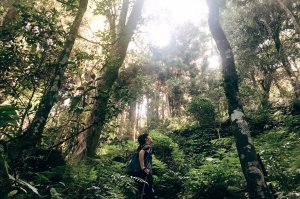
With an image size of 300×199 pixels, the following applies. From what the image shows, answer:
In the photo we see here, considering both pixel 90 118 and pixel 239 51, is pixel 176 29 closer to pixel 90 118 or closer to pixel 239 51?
pixel 239 51

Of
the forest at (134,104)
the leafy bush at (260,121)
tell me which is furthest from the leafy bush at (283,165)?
the leafy bush at (260,121)

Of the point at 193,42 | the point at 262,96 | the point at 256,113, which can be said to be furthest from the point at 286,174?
the point at 193,42

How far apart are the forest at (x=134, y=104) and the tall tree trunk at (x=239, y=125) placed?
0.02 metres

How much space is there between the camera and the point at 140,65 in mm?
22250

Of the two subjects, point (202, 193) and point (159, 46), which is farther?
point (159, 46)

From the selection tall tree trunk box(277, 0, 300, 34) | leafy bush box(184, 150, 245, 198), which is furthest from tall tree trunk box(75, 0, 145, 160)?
tall tree trunk box(277, 0, 300, 34)

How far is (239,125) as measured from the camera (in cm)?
575

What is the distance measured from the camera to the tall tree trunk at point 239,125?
5.09 m

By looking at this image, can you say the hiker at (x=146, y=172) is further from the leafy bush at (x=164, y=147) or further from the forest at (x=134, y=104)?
the leafy bush at (x=164, y=147)

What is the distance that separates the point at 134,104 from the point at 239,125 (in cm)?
1973

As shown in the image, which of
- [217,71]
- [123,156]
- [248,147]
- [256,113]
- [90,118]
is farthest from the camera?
[217,71]

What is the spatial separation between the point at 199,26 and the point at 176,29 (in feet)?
7.13

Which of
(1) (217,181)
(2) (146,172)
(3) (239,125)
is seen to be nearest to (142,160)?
(2) (146,172)

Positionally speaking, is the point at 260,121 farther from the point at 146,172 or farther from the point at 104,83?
the point at 146,172
